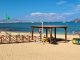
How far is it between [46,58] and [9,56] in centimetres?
242

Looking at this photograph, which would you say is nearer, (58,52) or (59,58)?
(59,58)

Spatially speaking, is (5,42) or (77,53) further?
(5,42)

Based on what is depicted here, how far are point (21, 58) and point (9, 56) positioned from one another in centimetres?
101

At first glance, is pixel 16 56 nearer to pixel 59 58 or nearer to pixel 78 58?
pixel 59 58

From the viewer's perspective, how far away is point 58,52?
16.6m

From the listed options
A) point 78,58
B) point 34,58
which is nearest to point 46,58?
point 34,58

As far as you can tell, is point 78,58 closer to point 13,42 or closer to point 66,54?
point 66,54

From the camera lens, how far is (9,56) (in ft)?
48.9

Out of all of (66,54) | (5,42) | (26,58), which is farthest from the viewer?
(5,42)

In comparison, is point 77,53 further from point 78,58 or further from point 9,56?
point 9,56

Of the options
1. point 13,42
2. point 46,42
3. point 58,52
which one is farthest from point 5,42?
point 58,52

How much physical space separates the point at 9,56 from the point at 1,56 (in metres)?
0.51

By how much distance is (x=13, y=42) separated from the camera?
2144cm

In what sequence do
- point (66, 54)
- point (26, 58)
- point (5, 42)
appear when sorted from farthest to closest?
point (5, 42), point (66, 54), point (26, 58)
